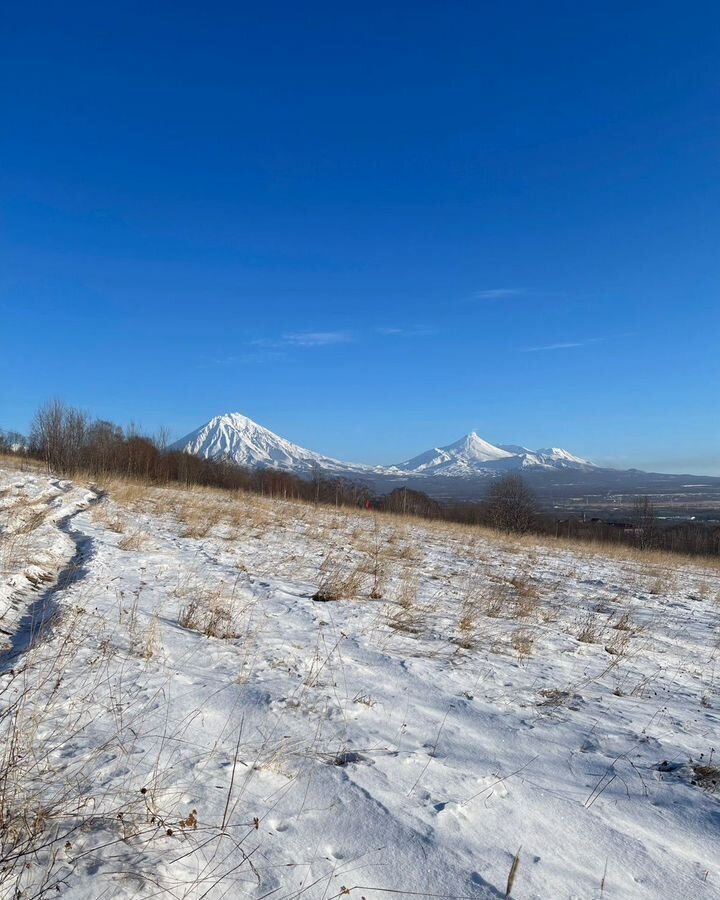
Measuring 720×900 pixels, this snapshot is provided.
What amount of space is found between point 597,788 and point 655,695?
1920 mm

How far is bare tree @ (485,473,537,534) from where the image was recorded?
36938 millimetres

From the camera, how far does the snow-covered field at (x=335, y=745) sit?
2053mm

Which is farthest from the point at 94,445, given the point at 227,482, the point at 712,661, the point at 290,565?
the point at 712,661

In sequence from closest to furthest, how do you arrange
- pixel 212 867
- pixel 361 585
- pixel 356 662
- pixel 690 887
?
pixel 212 867 < pixel 690 887 < pixel 356 662 < pixel 361 585

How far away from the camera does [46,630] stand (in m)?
3.96

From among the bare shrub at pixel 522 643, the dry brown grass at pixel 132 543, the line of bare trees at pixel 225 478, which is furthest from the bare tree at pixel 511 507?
the bare shrub at pixel 522 643

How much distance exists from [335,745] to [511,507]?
122 ft

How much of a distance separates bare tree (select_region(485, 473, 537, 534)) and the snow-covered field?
30994 mm

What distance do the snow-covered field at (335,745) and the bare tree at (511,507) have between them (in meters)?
31.0

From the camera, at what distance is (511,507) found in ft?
126

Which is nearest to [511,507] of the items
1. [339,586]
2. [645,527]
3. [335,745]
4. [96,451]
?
[645,527]

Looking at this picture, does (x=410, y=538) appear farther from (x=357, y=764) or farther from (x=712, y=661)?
(x=357, y=764)

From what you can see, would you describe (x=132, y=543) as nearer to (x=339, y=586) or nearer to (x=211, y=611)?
(x=339, y=586)

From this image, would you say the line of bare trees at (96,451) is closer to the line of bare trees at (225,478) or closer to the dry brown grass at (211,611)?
the line of bare trees at (225,478)
